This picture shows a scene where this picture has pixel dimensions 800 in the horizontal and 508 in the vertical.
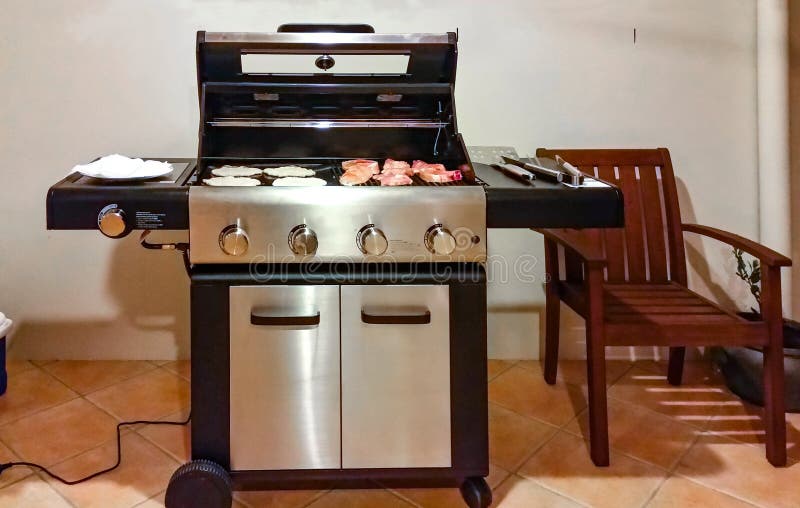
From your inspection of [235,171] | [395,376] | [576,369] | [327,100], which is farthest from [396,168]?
[576,369]

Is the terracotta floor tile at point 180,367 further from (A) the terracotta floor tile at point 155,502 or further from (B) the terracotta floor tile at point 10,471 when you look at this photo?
(A) the terracotta floor tile at point 155,502

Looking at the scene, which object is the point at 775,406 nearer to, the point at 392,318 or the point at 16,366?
the point at 392,318

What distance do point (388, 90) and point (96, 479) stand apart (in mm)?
1304

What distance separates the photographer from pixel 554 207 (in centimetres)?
131

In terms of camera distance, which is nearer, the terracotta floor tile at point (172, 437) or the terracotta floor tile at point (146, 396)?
the terracotta floor tile at point (172, 437)

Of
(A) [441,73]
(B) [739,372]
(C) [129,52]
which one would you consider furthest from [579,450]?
(C) [129,52]

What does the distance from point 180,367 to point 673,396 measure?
72.2 inches

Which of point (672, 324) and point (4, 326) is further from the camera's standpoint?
point (4, 326)

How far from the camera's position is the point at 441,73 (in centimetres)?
169

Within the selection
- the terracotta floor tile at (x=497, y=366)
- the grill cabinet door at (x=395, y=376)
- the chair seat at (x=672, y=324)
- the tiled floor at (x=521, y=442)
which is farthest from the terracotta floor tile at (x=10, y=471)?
the chair seat at (x=672, y=324)

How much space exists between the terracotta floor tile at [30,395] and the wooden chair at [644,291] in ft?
5.69

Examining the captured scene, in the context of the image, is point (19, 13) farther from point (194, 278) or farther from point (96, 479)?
point (96, 479)

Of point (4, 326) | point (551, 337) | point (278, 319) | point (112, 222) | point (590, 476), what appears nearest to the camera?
point (112, 222)

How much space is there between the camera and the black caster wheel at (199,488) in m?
1.34
